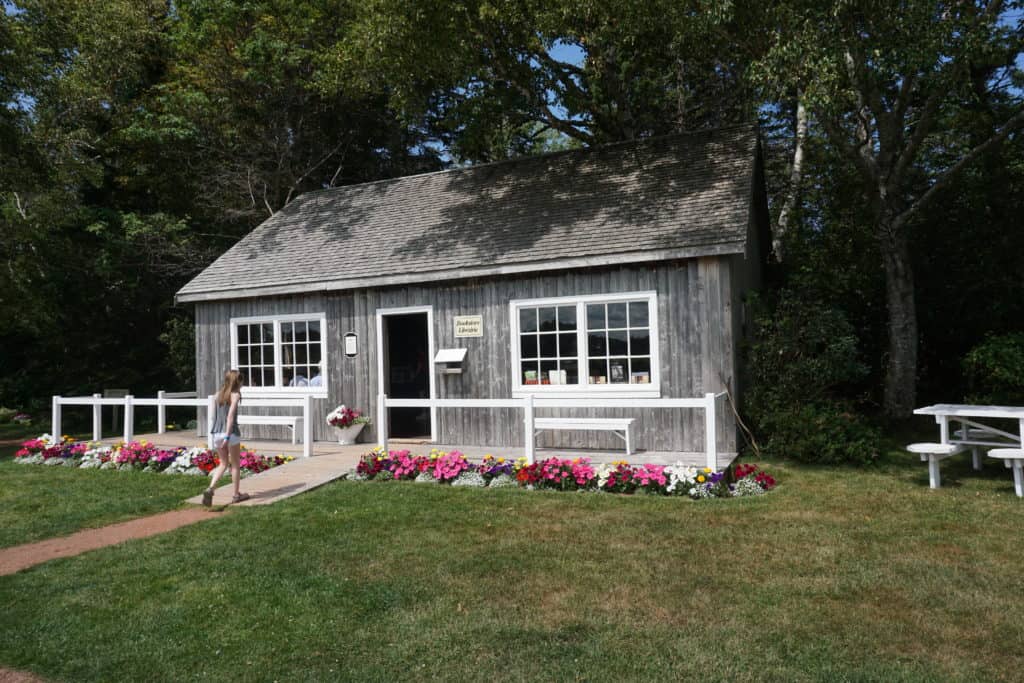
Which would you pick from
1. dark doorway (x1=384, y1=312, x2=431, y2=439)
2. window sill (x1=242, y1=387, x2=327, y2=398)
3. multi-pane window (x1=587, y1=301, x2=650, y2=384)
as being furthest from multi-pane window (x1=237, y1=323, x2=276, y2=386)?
multi-pane window (x1=587, y1=301, x2=650, y2=384)

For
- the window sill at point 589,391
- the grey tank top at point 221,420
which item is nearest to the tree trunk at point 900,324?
the window sill at point 589,391

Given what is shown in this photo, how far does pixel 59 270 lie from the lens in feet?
60.5

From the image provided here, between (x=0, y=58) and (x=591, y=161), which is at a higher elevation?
(x=0, y=58)

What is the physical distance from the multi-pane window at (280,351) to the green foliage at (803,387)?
7.71m

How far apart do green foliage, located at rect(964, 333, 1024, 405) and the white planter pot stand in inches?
396

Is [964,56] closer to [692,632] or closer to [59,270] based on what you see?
[692,632]

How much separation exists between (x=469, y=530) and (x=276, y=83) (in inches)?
673

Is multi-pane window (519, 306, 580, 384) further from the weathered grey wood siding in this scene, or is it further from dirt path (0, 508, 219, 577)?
dirt path (0, 508, 219, 577)

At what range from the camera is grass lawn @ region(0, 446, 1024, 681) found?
12.6ft

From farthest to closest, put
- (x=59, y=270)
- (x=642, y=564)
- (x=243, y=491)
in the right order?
(x=59, y=270) → (x=243, y=491) → (x=642, y=564)

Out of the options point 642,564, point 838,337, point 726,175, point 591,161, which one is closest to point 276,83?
point 591,161

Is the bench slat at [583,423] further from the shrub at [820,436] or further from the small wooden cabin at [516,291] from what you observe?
the shrub at [820,436]

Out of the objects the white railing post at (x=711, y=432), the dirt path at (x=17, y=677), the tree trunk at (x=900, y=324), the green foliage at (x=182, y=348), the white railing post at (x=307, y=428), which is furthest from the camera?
the green foliage at (x=182, y=348)

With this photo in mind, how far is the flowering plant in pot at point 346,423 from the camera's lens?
12.1 m
